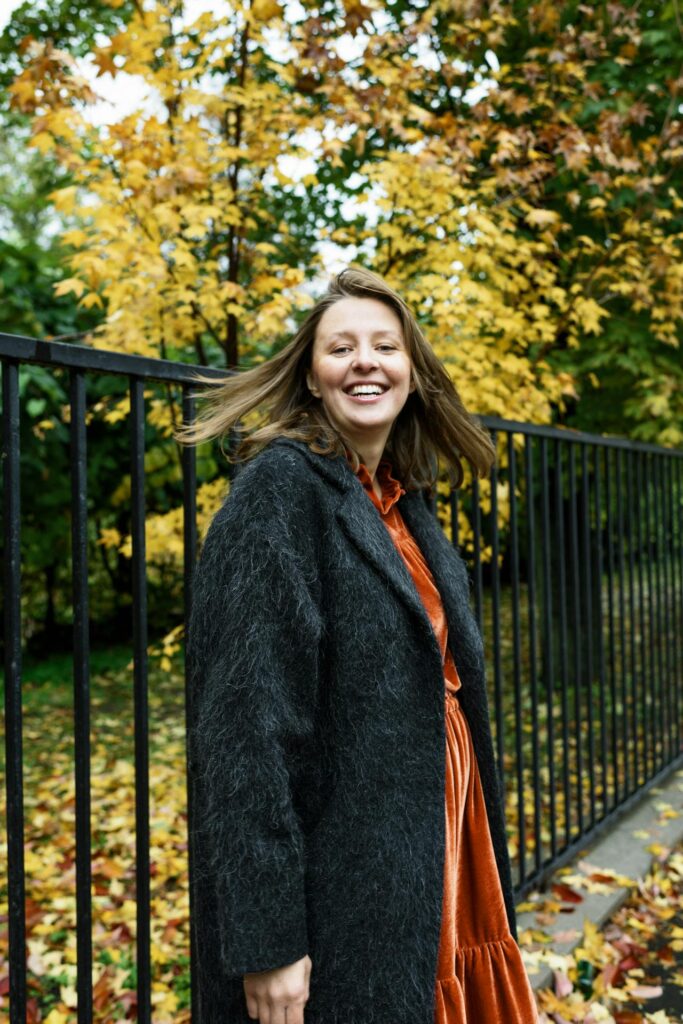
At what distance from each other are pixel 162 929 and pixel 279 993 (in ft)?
7.72

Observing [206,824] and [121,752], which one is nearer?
[206,824]

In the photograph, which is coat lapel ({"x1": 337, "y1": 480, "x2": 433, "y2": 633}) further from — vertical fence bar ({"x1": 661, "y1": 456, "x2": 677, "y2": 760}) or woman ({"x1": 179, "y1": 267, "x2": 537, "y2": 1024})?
vertical fence bar ({"x1": 661, "y1": 456, "x2": 677, "y2": 760})

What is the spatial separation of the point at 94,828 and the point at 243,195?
334cm

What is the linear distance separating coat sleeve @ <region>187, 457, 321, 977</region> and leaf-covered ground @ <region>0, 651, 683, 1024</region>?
1730 millimetres

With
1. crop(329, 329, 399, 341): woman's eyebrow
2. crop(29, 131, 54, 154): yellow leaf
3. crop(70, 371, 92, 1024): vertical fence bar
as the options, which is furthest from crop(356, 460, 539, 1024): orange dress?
crop(29, 131, 54, 154): yellow leaf

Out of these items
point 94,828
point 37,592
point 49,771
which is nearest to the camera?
point 94,828

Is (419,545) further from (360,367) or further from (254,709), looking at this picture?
(254,709)

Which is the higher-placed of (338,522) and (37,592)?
(338,522)

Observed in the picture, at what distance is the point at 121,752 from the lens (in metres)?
6.13

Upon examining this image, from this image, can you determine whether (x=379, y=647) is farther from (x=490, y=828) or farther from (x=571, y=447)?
(x=571, y=447)

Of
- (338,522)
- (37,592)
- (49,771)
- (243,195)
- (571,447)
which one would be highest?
(243,195)

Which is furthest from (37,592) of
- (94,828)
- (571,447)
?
(571,447)

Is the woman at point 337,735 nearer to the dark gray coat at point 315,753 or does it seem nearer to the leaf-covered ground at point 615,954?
the dark gray coat at point 315,753

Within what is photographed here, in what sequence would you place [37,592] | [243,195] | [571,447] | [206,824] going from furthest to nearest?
1. [37,592]
2. [243,195]
3. [571,447]
4. [206,824]
